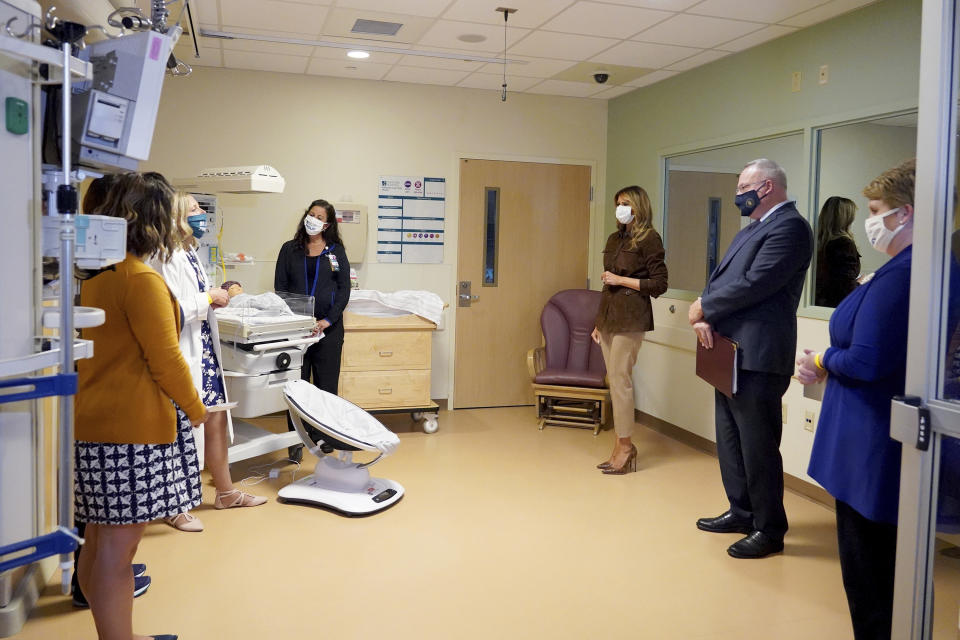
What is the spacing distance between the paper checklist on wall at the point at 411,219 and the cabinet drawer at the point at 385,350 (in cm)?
82

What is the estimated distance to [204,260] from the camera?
4.25 m

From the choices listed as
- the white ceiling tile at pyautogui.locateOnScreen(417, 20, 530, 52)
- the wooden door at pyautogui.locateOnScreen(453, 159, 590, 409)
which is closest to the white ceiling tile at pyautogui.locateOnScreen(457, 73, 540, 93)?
the wooden door at pyautogui.locateOnScreen(453, 159, 590, 409)

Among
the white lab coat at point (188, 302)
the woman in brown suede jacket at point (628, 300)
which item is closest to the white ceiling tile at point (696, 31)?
the woman in brown suede jacket at point (628, 300)

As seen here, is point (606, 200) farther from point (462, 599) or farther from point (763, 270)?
point (462, 599)

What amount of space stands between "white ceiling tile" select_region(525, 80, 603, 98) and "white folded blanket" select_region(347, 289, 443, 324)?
1.70m

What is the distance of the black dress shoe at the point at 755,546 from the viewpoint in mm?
3186

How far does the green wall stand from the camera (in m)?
3.48

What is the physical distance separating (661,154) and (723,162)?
1.94 ft

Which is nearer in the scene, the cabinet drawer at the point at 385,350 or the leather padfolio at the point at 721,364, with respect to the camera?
the leather padfolio at the point at 721,364

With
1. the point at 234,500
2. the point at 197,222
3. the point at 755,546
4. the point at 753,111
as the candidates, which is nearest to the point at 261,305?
the point at 197,222

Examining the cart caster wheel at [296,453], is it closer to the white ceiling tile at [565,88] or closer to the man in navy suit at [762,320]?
the man in navy suit at [762,320]

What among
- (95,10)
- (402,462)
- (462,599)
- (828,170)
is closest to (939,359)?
(462,599)

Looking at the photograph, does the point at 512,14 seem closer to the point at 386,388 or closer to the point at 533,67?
the point at 533,67

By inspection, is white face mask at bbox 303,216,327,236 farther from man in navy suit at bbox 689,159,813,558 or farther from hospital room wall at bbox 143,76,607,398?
man in navy suit at bbox 689,159,813,558
